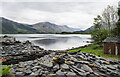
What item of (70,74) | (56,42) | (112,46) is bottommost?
(56,42)

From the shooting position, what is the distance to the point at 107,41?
14711 mm

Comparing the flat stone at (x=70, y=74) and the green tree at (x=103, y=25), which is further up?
the green tree at (x=103, y=25)

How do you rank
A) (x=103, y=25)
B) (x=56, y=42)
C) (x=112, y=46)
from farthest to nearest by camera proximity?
(x=56, y=42), (x=103, y=25), (x=112, y=46)

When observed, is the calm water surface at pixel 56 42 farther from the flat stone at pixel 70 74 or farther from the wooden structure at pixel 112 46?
the flat stone at pixel 70 74

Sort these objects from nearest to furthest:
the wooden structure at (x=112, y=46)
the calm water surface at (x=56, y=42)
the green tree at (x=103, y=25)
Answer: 1. the wooden structure at (x=112, y=46)
2. the green tree at (x=103, y=25)
3. the calm water surface at (x=56, y=42)

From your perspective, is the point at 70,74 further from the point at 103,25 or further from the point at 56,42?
the point at 56,42

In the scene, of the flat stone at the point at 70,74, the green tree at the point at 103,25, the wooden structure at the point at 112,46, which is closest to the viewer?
the flat stone at the point at 70,74

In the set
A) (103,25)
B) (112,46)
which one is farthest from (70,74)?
(103,25)

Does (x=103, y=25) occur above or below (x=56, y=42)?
above

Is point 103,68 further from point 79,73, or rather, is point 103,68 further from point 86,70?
point 79,73

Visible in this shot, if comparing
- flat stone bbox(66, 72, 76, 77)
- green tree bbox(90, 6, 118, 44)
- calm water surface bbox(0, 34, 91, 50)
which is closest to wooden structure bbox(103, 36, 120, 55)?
green tree bbox(90, 6, 118, 44)

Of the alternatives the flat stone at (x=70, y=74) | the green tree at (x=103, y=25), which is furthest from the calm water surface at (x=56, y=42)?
the flat stone at (x=70, y=74)

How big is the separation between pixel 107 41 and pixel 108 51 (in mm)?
1807

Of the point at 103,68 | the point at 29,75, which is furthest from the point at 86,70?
the point at 29,75
